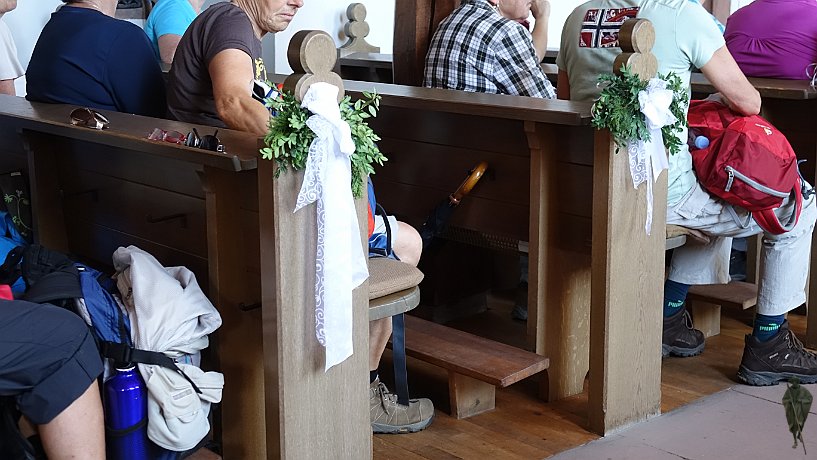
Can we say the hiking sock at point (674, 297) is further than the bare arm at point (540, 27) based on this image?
No

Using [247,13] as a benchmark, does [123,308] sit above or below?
below

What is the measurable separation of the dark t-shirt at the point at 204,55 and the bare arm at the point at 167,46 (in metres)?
2.01

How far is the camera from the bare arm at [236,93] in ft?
8.48

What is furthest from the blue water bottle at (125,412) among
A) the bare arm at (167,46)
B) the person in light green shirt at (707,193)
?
the bare arm at (167,46)

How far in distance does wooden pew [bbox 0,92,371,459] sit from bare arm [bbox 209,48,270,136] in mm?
108

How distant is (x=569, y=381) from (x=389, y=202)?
2.89 feet

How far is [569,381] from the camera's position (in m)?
3.17

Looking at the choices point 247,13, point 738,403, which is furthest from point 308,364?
point 738,403

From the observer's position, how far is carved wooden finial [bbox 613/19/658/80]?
2.68 m

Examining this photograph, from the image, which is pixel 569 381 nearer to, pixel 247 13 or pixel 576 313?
pixel 576 313

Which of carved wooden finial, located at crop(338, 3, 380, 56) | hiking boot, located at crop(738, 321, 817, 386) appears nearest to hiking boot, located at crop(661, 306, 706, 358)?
hiking boot, located at crop(738, 321, 817, 386)

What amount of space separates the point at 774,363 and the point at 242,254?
174cm

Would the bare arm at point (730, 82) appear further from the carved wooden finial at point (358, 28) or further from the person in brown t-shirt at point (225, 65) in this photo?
the carved wooden finial at point (358, 28)

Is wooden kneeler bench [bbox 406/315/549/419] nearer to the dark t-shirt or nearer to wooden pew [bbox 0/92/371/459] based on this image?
wooden pew [bbox 0/92/371/459]
